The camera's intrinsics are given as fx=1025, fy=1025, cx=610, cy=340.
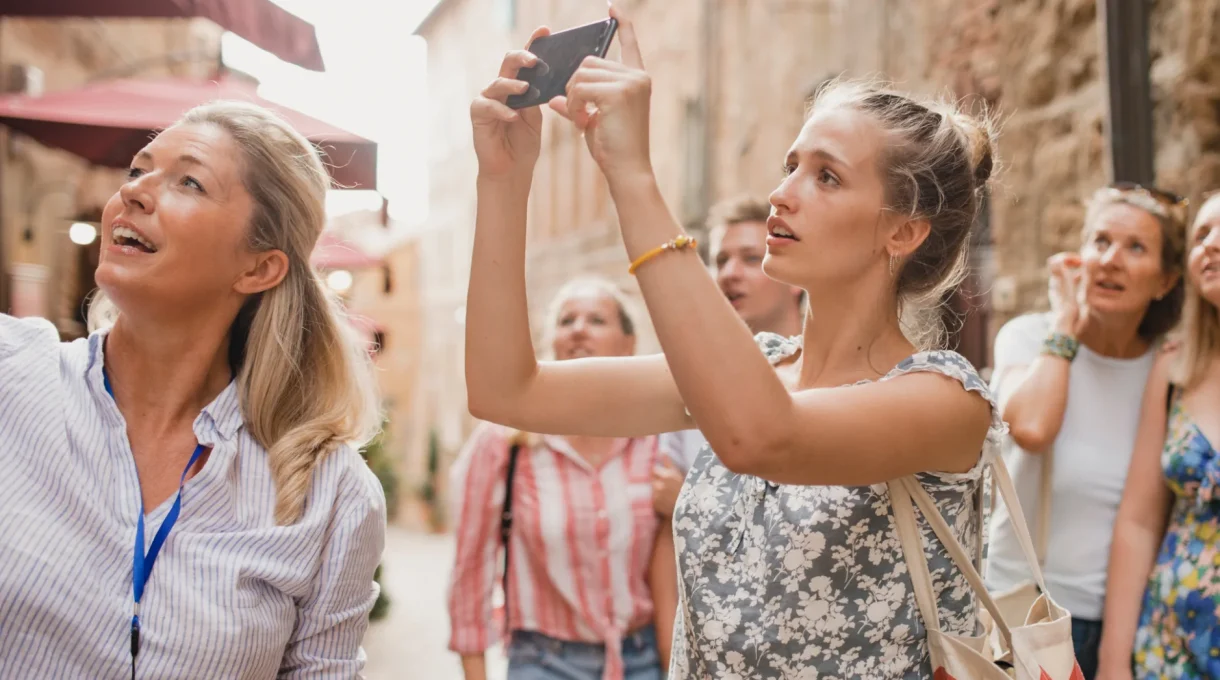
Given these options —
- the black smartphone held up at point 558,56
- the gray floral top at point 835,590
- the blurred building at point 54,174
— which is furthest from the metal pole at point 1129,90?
the blurred building at point 54,174

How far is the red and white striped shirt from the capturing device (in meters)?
2.60

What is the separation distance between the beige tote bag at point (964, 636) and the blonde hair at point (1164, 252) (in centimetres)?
141

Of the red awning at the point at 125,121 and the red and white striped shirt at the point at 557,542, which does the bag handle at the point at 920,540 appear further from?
the red awning at the point at 125,121

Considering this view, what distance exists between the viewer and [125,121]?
134 inches

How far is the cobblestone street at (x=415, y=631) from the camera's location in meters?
6.64

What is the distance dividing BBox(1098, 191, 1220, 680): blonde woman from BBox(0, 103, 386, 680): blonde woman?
1.74 metres

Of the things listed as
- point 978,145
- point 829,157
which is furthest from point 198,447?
point 978,145

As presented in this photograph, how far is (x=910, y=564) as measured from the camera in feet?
4.69

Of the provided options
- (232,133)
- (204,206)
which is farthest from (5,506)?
(232,133)

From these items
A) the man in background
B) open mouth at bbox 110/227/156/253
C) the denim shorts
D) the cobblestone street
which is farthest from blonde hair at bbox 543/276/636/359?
open mouth at bbox 110/227/156/253

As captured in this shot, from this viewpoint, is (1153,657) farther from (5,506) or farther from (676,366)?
(5,506)

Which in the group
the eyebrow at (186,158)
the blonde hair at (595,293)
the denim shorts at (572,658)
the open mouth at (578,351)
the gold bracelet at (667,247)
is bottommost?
the denim shorts at (572,658)

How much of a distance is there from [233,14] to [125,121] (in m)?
0.68

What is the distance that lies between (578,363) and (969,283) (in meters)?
4.33
